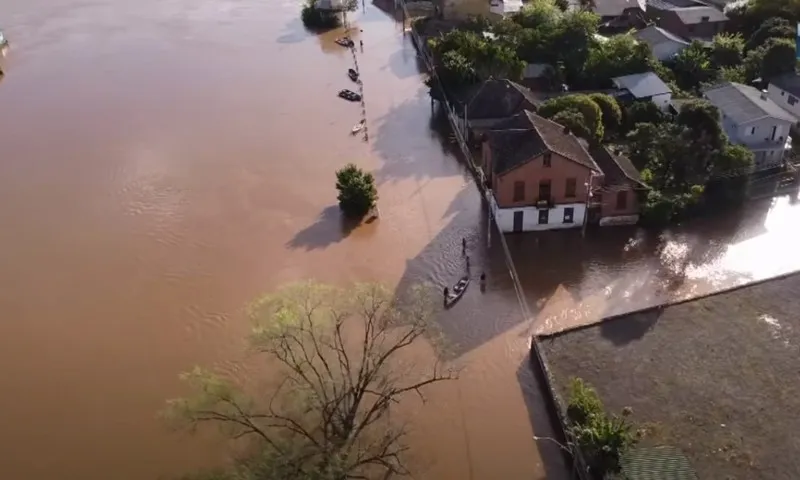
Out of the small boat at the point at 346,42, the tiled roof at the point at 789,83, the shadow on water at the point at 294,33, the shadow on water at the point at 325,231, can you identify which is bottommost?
the shadow on water at the point at 325,231

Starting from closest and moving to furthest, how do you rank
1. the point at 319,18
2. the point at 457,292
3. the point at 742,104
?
1. the point at 457,292
2. the point at 742,104
3. the point at 319,18

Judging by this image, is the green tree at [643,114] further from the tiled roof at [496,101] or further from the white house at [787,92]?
the white house at [787,92]

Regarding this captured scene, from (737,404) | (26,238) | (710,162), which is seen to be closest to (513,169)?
(710,162)

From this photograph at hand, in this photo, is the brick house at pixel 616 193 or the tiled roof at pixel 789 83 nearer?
the brick house at pixel 616 193

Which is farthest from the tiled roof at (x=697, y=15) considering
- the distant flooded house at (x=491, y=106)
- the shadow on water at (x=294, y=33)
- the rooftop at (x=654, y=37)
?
the shadow on water at (x=294, y=33)

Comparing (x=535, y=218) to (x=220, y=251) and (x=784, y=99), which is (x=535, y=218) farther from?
(x=784, y=99)

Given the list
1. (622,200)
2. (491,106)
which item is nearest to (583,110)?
(491,106)

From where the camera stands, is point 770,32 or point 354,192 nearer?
point 354,192

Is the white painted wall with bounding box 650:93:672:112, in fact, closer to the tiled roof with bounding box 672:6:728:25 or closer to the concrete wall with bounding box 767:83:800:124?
the concrete wall with bounding box 767:83:800:124
